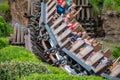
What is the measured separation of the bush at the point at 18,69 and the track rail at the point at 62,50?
2.54 metres

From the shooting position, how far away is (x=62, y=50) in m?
16.7

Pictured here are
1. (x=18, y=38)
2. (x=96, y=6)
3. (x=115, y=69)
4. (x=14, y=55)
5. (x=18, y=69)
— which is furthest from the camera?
(x=96, y=6)

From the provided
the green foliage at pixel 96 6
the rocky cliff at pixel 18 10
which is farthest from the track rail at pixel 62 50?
the green foliage at pixel 96 6

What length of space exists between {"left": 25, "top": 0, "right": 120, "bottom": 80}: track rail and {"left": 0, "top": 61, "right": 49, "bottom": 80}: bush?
8.32ft

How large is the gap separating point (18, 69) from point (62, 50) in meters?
4.40

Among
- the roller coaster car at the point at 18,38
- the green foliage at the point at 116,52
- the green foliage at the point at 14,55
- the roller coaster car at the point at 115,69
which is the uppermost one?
the green foliage at the point at 14,55

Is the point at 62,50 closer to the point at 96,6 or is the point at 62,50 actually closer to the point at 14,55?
the point at 14,55

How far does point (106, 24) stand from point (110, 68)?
30.8 feet

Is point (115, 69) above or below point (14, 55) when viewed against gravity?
below

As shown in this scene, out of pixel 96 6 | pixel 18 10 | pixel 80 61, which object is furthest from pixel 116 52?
pixel 80 61

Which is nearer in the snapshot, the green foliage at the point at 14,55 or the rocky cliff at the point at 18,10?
the green foliage at the point at 14,55

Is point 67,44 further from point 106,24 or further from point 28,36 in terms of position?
point 106,24

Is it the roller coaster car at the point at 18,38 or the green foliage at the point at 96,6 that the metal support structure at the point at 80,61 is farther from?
the green foliage at the point at 96,6

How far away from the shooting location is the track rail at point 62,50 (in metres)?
15.1
